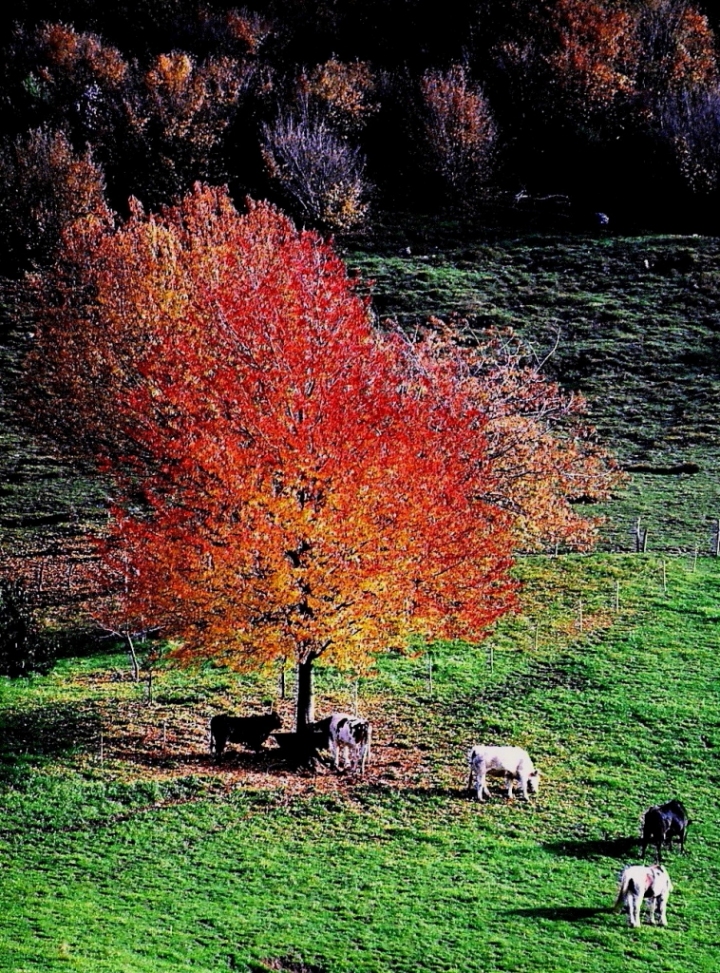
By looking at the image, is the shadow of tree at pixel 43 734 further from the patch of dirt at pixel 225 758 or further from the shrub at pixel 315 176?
the shrub at pixel 315 176

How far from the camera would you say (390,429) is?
35.0m

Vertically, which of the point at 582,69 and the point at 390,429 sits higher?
the point at 582,69

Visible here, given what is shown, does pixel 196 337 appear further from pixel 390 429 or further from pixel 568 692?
pixel 568 692

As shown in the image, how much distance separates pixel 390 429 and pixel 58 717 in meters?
12.5

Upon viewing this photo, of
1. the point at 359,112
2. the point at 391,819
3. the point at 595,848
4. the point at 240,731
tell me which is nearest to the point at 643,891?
the point at 595,848

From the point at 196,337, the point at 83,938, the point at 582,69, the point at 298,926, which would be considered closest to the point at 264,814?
the point at 298,926

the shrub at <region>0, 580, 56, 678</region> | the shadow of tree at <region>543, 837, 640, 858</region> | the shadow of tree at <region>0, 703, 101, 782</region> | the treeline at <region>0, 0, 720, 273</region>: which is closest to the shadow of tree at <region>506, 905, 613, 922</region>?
the shadow of tree at <region>543, 837, 640, 858</region>

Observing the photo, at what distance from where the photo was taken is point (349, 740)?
32.3 m

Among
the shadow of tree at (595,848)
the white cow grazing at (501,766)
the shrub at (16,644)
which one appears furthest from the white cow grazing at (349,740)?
the shrub at (16,644)

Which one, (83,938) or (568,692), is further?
(568,692)

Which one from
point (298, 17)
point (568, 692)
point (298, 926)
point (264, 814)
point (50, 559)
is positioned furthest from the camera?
point (298, 17)

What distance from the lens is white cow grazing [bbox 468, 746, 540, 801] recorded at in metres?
31.0

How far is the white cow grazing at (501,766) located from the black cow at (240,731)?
563cm

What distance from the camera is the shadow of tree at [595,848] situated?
92.7ft
